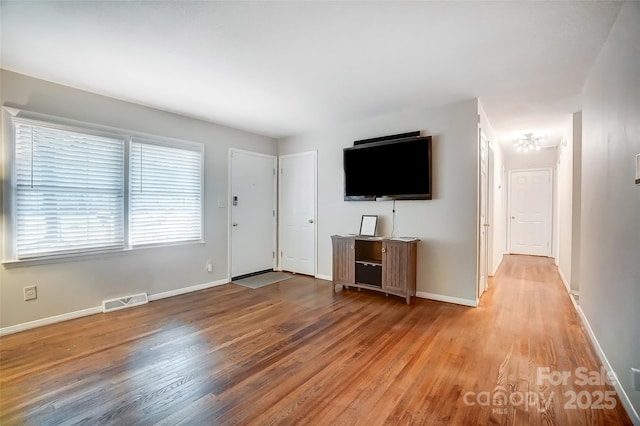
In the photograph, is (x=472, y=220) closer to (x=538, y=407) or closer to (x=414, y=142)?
(x=414, y=142)

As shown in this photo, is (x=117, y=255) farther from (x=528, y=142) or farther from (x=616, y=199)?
(x=528, y=142)

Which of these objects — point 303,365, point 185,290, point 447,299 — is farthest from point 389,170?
point 185,290

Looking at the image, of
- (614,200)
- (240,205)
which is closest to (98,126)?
(240,205)

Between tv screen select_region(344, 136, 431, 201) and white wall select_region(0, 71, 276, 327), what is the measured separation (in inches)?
72.8

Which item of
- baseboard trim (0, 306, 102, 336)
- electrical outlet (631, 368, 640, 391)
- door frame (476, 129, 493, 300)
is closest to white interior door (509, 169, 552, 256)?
door frame (476, 129, 493, 300)

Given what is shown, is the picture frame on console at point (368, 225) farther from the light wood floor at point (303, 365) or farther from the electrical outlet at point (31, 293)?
the electrical outlet at point (31, 293)

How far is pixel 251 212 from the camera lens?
4922 millimetres

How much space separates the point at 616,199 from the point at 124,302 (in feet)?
14.9

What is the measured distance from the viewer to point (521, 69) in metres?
2.67

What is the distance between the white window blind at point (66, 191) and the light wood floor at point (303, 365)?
2.77 feet

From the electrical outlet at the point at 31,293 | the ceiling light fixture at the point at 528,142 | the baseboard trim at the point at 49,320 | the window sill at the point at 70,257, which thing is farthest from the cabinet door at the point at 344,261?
the ceiling light fixture at the point at 528,142

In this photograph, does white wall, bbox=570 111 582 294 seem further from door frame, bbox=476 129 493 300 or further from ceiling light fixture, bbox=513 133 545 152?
ceiling light fixture, bbox=513 133 545 152

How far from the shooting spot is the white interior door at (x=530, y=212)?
679 centimetres

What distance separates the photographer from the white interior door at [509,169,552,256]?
6789mm
